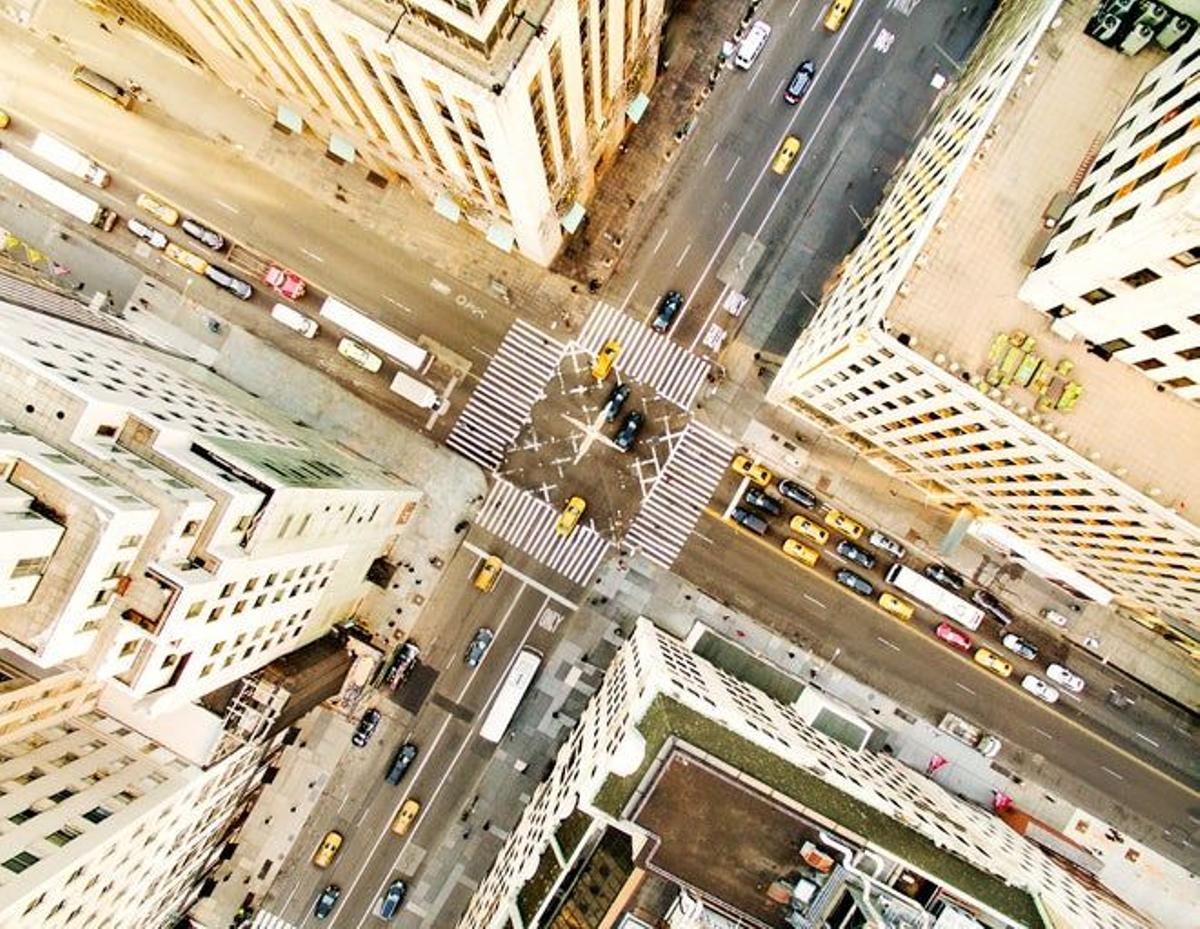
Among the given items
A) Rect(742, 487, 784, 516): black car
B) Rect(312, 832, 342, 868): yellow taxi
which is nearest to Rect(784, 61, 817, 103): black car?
Rect(742, 487, 784, 516): black car

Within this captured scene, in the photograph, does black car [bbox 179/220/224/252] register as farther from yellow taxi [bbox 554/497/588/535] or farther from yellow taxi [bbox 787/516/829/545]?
yellow taxi [bbox 787/516/829/545]

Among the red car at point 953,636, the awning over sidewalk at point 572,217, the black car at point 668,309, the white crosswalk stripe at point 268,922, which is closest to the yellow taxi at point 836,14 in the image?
the black car at point 668,309

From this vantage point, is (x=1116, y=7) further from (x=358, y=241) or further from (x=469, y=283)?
(x=358, y=241)

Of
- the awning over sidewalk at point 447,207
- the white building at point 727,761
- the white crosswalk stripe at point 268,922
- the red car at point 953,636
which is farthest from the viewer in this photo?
the white crosswalk stripe at point 268,922

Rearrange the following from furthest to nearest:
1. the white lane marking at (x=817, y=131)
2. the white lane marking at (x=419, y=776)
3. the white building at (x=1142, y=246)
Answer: the white lane marking at (x=419, y=776)
the white lane marking at (x=817, y=131)
the white building at (x=1142, y=246)

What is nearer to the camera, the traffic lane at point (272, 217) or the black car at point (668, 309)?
the black car at point (668, 309)

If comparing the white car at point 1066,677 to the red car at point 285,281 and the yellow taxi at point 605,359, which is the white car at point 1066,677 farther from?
the red car at point 285,281
